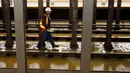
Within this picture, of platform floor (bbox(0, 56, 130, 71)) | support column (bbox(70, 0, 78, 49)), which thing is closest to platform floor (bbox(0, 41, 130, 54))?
support column (bbox(70, 0, 78, 49))

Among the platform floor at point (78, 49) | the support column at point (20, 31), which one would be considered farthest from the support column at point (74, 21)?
the support column at point (20, 31)

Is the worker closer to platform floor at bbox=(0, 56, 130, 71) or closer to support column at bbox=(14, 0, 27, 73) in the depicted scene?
platform floor at bbox=(0, 56, 130, 71)

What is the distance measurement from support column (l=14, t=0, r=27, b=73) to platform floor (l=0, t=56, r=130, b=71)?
2.98 meters

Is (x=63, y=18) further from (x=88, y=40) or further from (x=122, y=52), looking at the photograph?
(x=88, y=40)

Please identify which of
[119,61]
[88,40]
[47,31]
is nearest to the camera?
[88,40]

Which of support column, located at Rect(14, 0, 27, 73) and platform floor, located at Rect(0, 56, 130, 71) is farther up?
support column, located at Rect(14, 0, 27, 73)

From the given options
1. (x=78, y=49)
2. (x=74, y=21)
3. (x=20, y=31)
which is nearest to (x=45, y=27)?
(x=74, y=21)

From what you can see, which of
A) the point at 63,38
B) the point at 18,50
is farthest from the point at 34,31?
the point at 18,50

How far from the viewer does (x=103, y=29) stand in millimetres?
9109

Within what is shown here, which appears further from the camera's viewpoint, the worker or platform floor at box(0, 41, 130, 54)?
platform floor at box(0, 41, 130, 54)

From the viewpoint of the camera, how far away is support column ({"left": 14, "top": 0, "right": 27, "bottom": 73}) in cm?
233

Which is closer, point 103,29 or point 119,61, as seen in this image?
point 119,61

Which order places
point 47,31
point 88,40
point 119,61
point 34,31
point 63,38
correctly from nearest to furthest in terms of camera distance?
point 88,40 < point 119,61 < point 47,31 < point 63,38 < point 34,31

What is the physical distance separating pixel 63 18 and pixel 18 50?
861 centimetres
